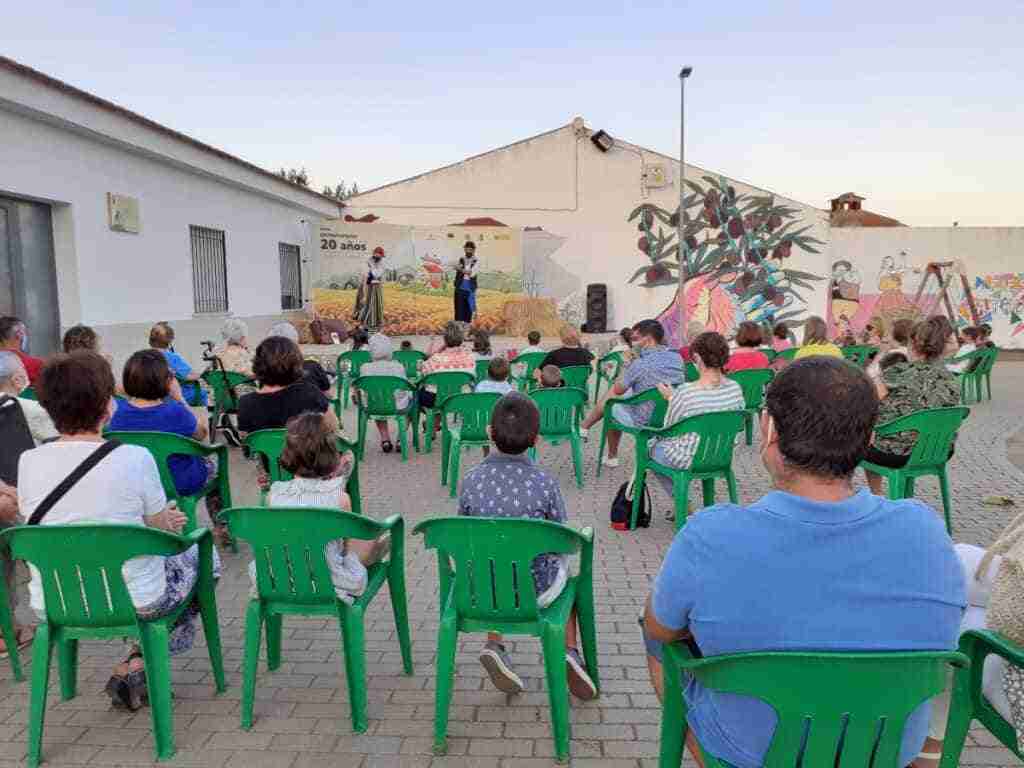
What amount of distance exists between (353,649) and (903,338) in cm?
565

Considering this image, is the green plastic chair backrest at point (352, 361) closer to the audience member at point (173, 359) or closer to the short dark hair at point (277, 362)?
the audience member at point (173, 359)

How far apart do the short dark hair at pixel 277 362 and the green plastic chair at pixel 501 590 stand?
2301mm

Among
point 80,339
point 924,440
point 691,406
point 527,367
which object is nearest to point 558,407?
point 691,406

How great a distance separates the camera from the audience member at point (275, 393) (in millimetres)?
4684

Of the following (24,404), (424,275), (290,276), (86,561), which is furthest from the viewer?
(424,275)

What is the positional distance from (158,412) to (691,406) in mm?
3370

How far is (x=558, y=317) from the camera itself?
2033 centimetres

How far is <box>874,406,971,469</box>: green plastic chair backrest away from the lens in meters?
4.95

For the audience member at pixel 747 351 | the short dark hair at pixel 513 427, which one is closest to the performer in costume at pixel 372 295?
the audience member at pixel 747 351

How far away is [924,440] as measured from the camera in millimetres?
5023

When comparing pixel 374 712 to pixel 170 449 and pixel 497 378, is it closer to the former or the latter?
pixel 170 449

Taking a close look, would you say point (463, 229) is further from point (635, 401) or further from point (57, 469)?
point (57, 469)

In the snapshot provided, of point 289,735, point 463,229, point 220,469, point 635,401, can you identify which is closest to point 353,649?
point 289,735

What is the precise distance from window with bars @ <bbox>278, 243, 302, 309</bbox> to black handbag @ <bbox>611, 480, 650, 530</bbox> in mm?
13691
